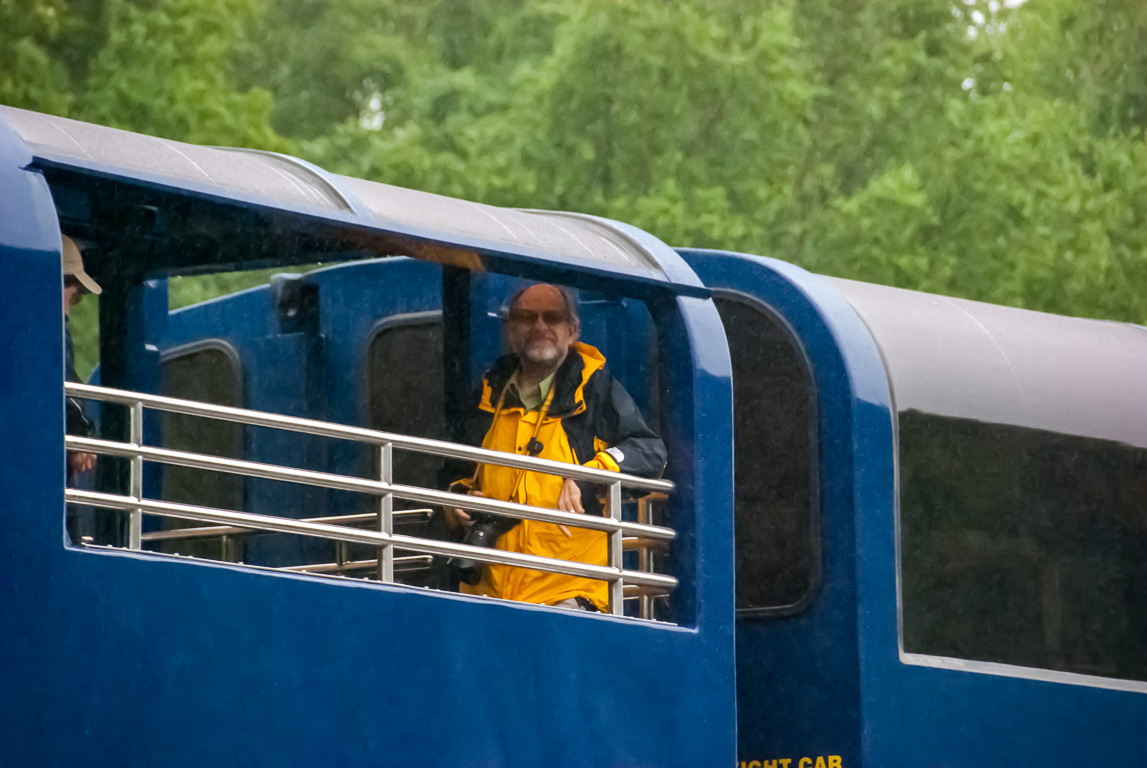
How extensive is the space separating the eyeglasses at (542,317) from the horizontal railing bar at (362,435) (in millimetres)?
601

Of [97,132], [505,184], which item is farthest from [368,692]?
[505,184]

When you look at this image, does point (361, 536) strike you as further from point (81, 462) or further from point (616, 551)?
point (81, 462)

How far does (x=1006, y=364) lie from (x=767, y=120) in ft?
27.9

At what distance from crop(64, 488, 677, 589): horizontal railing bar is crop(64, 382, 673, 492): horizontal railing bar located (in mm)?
232

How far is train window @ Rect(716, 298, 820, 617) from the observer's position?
656cm

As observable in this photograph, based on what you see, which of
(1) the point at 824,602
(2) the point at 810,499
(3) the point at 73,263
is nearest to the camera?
(3) the point at 73,263

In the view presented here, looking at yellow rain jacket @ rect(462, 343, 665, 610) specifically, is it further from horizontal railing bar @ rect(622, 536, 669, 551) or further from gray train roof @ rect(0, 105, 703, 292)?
gray train roof @ rect(0, 105, 703, 292)

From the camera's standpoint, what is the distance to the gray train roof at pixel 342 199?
454cm

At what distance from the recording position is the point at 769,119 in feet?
50.4

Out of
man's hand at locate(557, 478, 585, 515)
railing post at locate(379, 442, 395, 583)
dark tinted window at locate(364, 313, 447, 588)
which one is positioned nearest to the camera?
railing post at locate(379, 442, 395, 583)

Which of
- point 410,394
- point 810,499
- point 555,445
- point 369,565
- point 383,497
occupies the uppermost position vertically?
point 410,394

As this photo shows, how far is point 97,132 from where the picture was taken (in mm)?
4680

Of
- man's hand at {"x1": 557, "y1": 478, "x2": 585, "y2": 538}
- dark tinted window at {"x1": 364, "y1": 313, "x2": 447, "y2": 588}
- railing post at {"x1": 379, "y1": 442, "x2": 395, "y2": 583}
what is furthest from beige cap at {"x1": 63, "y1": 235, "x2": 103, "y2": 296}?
Result: dark tinted window at {"x1": 364, "y1": 313, "x2": 447, "y2": 588}

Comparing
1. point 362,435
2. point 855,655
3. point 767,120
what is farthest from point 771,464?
point 767,120
